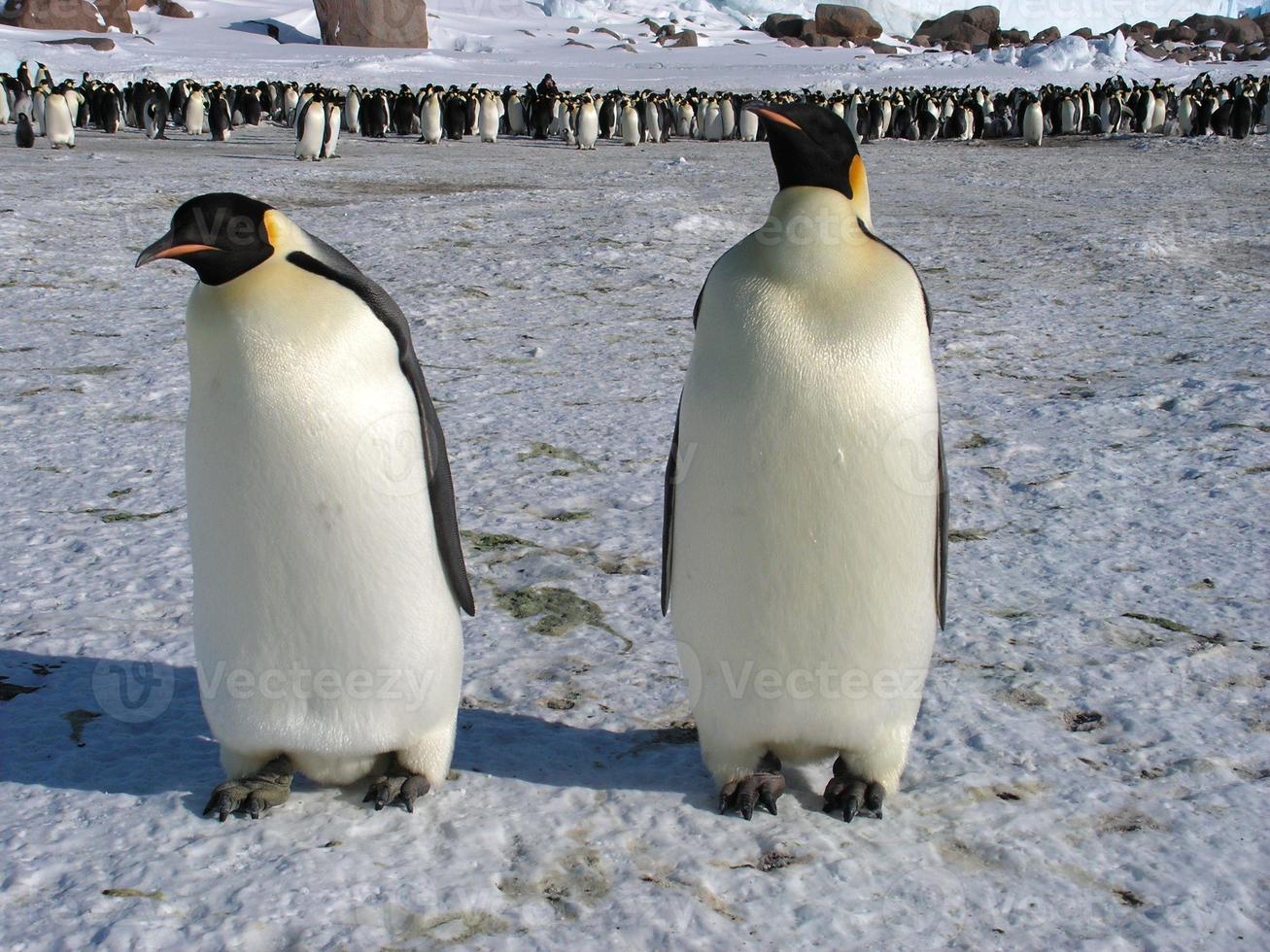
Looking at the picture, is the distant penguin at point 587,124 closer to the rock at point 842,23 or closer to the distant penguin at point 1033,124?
the distant penguin at point 1033,124

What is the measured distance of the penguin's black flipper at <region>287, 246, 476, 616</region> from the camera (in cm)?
212

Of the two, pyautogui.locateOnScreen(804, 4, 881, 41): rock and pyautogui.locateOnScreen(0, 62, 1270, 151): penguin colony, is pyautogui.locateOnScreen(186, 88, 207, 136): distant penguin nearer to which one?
pyautogui.locateOnScreen(0, 62, 1270, 151): penguin colony

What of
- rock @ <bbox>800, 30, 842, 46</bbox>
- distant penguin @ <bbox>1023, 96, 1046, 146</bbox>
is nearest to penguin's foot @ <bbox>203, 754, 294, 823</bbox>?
distant penguin @ <bbox>1023, 96, 1046, 146</bbox>

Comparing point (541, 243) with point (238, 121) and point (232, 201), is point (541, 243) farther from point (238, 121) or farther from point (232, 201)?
point (238, 121)

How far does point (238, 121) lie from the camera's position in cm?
2527

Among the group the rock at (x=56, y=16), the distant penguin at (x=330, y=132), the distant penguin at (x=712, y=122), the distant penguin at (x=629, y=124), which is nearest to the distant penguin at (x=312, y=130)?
the distant penguin at (x=330, y=132)

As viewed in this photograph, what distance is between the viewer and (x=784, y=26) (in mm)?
53906

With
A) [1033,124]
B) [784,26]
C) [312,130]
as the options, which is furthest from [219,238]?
[784,26]

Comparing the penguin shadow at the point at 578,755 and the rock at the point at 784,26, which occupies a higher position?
the rock at the point at 784,26

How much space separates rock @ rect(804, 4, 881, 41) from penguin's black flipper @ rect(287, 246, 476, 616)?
54566 mm

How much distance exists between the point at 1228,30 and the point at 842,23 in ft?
60.1

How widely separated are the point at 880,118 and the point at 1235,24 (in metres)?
42.3

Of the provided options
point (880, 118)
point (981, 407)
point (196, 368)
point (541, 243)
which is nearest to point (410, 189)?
point (541, 243)

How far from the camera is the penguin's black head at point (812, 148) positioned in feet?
Result: 6.98
